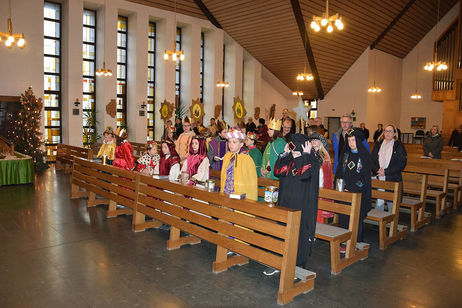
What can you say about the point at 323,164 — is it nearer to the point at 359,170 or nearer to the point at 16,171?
the point at 359,170

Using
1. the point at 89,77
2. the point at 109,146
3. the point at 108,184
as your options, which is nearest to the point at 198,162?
the point at 108,184

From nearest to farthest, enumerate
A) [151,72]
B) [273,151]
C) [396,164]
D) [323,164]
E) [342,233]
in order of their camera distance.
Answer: [342,233] < [323,164] < [273,151] < [396,164] < [151,72]

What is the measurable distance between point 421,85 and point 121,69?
16707mm

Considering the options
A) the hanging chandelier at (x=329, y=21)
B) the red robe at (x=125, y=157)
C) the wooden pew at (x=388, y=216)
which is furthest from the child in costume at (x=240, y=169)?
the hanging chandelier at (x=329, y=21)

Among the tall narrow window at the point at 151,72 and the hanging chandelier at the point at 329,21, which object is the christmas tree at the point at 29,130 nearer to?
the tall narrow window at the point at 151,72

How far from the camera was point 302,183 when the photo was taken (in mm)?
3836

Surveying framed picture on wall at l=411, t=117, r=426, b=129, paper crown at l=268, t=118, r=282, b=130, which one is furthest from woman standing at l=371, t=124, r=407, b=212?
framed picture on wall at l=411, t=117, r=426, b=129

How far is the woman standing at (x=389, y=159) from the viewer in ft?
19.2

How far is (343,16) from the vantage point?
14383mm

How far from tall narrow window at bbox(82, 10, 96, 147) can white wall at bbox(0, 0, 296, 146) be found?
0.33 metres

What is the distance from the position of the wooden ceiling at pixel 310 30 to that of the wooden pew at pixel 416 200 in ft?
28.9

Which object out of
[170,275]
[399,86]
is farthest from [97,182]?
[399,86]

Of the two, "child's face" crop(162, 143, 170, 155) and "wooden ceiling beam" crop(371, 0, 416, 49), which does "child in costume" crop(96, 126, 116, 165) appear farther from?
"wooden ceiling beam" crop(371, 0, 416, 49)

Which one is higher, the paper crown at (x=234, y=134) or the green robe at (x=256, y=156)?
the paper crown at (x=234, y=134)
